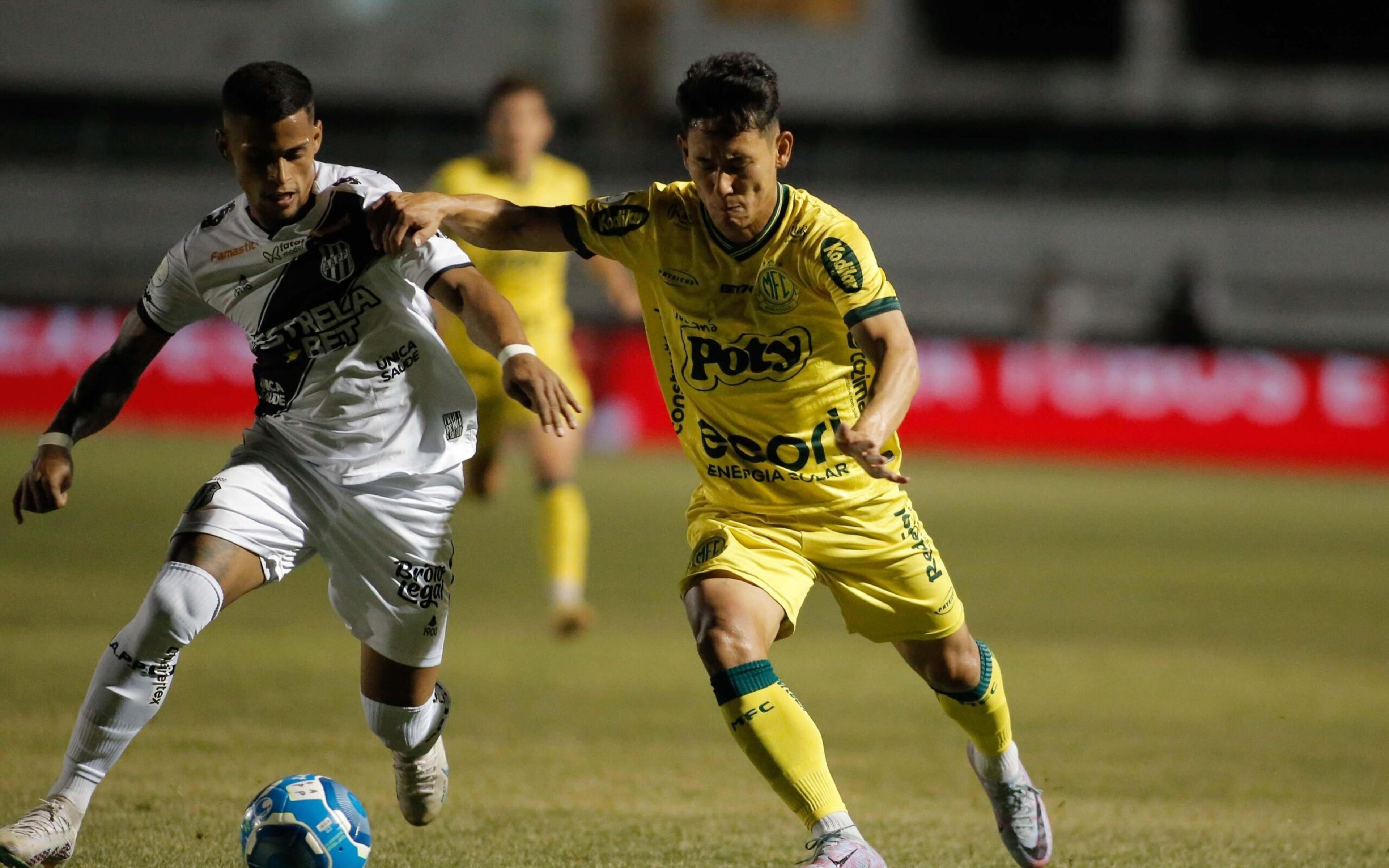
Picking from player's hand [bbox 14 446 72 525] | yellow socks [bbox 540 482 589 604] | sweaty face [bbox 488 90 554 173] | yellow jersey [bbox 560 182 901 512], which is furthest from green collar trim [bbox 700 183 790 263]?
sweaty face [bbox 488 90 554 173]

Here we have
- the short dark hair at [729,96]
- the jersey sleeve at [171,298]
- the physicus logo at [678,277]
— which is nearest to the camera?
the short dark hair at [729,96]

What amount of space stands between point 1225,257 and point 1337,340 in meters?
3.04

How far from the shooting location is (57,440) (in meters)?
4.32

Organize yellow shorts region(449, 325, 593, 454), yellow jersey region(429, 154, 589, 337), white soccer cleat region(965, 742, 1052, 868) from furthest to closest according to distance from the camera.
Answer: yellow jersey region(429, 154, 589, 337) < yellow shorts region(449, 325, 593, 454) < white soccer cleat region(965, 742, 1052, 868)

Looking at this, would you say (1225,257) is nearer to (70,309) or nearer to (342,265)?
(70,309)

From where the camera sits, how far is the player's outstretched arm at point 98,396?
4.27 meters

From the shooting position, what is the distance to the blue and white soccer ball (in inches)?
154

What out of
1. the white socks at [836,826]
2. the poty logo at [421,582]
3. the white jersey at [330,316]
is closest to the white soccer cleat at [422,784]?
the poty logo at [421,582]

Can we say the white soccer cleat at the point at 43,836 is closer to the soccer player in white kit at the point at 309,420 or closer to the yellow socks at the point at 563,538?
the soccer player in white kit at the point at 309,420

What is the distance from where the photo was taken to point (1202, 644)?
336 inches

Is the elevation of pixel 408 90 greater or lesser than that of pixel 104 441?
greater

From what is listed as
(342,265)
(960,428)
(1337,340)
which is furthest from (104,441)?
(1337,340)

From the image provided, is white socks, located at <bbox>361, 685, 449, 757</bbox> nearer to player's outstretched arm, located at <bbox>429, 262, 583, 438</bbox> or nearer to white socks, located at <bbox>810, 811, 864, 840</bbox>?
player's outstretched arm, located at <bbox>429, 262, 583, 438</bbox>

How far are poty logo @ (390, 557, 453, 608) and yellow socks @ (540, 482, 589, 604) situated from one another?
3.27 meters
